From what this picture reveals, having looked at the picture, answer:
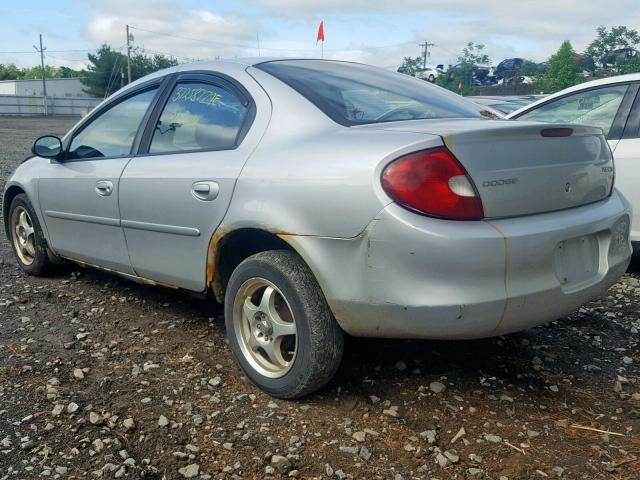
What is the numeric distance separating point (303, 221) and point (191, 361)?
123 centimetres

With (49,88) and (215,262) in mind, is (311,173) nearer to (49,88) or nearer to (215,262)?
(215,262)

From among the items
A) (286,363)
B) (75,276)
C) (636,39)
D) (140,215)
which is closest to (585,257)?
(286,363)

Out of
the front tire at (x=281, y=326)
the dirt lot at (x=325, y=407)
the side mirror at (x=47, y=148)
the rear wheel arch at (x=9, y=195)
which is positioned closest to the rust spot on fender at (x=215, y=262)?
the front tire at (x=281, y=326)

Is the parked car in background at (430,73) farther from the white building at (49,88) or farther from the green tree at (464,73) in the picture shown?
the white building at (49,88)

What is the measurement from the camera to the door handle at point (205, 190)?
314 centimetres

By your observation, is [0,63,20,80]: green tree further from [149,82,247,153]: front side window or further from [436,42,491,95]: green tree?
[149,82,247,153]: front side window

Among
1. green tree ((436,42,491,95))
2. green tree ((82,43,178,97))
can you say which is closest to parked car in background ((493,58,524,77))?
green tree ((436,42,491,95))

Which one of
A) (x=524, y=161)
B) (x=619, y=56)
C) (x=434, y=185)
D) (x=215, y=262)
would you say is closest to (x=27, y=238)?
(x=215, y=262)

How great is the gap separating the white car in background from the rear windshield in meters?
1.87

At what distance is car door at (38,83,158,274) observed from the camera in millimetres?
3908

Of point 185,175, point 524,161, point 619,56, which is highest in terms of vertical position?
point 619,56

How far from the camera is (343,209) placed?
257 cm

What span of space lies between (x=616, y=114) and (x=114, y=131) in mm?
3828

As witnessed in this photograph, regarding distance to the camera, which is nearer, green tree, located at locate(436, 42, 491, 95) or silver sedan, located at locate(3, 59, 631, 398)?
silver sedan, located at locate(3, 59, 631, 398)
